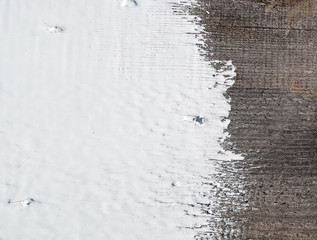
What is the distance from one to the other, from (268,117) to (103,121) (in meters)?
0.99

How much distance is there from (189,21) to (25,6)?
100cm

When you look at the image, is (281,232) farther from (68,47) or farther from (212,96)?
(68,47)

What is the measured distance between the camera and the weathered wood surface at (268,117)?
6.66 ft

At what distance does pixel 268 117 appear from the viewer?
2.06 meters

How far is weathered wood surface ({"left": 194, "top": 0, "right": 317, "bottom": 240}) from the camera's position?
203cm

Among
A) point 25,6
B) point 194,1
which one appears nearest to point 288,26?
point 194,1

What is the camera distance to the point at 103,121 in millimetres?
2010

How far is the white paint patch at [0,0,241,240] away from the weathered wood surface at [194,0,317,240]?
0.12 metres

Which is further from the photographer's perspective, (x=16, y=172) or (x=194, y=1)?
(x=194, y=1)

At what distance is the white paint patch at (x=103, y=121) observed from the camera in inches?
77.4

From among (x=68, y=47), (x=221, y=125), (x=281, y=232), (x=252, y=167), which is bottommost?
(x=281, y=232)

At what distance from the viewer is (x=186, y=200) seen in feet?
6.61

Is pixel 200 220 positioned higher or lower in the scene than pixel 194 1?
lower

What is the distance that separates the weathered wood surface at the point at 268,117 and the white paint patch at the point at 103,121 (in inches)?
4.9
